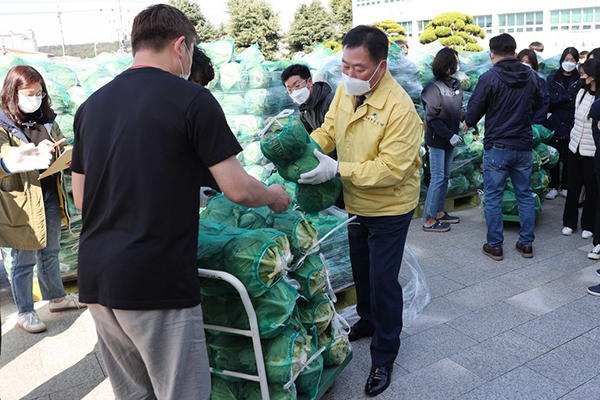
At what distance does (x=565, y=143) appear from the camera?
262 inches

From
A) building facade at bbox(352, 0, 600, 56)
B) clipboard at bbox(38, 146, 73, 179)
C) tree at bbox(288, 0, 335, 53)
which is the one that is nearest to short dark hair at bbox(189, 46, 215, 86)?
clipboard at bbox(38, 146, 73, 179)

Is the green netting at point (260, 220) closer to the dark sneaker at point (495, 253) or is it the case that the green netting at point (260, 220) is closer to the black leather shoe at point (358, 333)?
the black leather shoe at point (358, 333)

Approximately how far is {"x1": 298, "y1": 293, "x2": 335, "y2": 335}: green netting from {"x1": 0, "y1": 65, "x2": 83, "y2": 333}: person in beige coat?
180 cm

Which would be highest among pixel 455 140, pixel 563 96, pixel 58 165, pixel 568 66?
pixel 568 66

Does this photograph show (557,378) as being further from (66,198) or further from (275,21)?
(275,21)

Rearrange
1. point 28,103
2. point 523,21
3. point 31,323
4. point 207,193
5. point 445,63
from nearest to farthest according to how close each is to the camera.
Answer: point 207,193 < point 28,103 < point 31,323 < point 445,63 < point 523,21

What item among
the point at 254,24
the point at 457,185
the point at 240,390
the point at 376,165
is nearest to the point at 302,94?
the point at 376,165

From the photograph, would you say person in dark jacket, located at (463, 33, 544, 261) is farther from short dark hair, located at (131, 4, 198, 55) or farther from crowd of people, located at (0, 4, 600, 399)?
short dark hair, located at (131, 4, 198, 55)

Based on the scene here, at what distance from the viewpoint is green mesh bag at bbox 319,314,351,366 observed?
8.89ft

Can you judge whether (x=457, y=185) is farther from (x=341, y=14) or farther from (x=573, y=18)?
(x=341, y=14)

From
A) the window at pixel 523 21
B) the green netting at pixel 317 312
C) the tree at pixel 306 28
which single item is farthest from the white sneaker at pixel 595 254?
the window at pixel 523 21

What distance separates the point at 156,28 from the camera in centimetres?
179

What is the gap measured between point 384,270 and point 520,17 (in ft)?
152

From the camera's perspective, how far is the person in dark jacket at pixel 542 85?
6.08 m
